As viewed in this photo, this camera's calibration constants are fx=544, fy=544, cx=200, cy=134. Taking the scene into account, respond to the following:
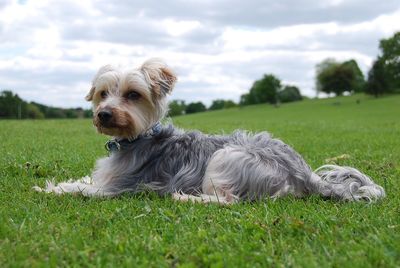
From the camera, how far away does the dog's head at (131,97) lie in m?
7.53

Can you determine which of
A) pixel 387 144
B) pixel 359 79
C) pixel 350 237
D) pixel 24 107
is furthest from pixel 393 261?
pixel 359 79

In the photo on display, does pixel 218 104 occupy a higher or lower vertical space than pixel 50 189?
lower

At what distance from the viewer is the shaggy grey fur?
23.7 ft

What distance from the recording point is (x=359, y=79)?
12812 cm

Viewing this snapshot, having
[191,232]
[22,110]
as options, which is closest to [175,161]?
[191,232]

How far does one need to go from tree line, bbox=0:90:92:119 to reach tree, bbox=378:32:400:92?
237ft

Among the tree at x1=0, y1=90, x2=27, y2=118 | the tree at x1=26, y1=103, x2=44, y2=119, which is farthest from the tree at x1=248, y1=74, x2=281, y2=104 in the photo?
the tree at x1=0, y1=90, x2=27, y2=118

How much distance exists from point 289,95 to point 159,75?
4941 inches

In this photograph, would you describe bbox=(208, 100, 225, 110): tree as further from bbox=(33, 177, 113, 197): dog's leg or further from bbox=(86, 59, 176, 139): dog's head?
bbox=(33, 177, 113, 197): dog's leg

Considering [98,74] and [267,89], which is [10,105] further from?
[267,89]

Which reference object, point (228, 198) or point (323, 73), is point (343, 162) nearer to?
point (228, 198)

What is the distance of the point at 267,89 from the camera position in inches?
5064

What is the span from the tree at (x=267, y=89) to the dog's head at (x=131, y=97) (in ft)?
392

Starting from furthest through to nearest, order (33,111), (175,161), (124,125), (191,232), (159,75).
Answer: (33,111) → (159,75) → (175,161) → (124,125) → (191,232)
